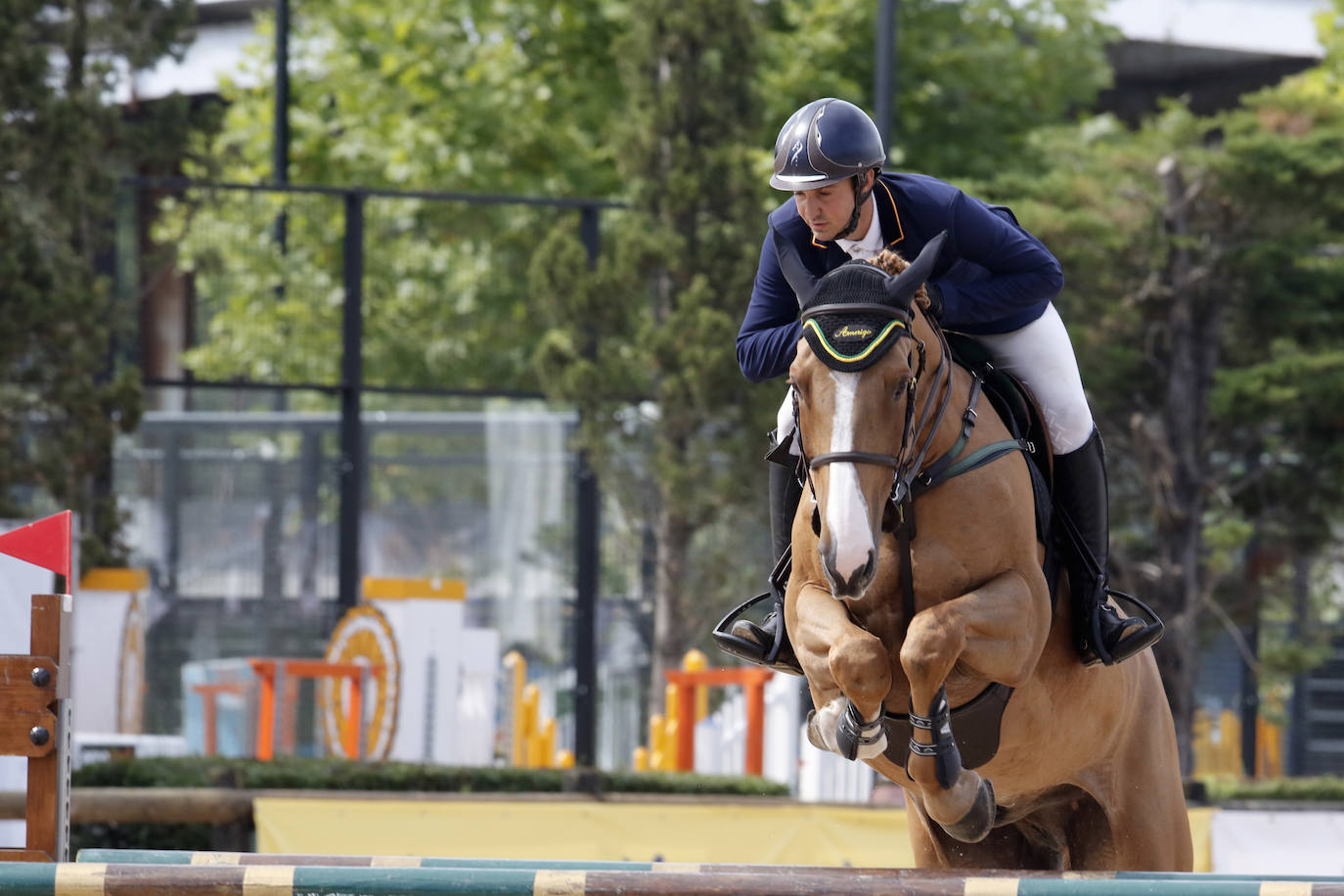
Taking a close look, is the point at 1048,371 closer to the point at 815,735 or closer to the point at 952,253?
the point at 952,253

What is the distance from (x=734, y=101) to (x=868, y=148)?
8225 mm

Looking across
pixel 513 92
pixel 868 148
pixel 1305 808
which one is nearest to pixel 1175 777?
pixel 868 148

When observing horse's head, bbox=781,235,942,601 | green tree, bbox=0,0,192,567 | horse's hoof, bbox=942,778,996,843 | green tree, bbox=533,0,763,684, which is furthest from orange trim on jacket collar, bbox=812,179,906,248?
green tree, bbox=0,0,192,567

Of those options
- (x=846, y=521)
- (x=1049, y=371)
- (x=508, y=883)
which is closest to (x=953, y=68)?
(x=1049, y=371)

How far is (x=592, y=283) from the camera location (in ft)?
38.6

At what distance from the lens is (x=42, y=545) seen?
183 inches

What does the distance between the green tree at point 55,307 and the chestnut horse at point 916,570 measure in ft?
26.1

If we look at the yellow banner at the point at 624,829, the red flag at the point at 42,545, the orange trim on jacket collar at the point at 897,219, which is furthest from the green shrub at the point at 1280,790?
the red flag at the point at 42,545

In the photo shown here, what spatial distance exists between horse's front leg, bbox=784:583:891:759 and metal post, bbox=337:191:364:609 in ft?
25.8

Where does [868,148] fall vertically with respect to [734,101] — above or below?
below

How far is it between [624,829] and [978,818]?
15.2 ft

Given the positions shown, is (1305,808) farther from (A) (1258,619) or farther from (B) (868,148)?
(B) (868,148)

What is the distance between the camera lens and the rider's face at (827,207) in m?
4.23

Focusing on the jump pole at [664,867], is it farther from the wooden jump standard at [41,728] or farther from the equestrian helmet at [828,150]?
the equestrian helmet at [828,150]
